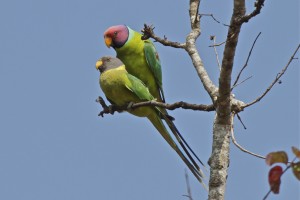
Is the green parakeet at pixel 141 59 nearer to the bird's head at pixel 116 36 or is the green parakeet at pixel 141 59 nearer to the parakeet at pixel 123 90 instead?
the bird's head at pixel 116 36

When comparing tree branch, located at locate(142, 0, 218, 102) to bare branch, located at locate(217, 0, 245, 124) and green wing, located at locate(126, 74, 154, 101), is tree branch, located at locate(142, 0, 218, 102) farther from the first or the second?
green wing, located at locate(126, 74, 154, 101)

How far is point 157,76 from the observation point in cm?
585

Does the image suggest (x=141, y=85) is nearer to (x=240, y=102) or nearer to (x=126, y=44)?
(x=126, y=44)

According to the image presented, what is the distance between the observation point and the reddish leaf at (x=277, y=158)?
2.32 metres

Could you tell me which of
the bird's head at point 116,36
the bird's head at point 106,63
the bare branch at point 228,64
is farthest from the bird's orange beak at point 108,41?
the bare branch at point 228,64

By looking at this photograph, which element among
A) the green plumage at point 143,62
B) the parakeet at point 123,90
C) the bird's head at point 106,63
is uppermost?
the green plumage at point 143,62

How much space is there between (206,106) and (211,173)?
0.40 meters

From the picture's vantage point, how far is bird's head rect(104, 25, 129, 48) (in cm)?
590

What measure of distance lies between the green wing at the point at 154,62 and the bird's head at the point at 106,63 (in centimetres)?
50

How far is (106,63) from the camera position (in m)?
A: 5.29

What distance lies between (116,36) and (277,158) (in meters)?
3.82

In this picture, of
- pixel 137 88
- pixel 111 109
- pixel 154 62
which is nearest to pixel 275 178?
pixel 111 109

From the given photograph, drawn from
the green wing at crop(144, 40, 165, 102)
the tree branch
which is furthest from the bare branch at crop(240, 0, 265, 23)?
the green wing at crop(144, 40, 165, 102)

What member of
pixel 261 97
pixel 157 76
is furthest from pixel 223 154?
pixel 157 76
